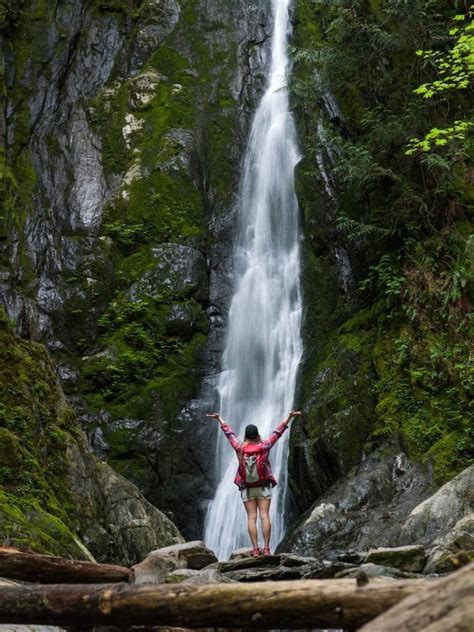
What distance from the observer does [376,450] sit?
1228cm

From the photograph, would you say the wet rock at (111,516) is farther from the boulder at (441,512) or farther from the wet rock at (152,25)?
the wet rock at (152,25)

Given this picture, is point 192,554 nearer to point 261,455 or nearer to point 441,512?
point 261,455

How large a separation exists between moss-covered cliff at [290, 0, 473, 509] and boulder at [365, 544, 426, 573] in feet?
12.9

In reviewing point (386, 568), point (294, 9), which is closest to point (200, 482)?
point (386, 568)

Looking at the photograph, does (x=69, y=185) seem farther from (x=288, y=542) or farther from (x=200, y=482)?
(x=288, y=542)

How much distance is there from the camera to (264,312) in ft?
58.4

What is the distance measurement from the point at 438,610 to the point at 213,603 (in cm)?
122

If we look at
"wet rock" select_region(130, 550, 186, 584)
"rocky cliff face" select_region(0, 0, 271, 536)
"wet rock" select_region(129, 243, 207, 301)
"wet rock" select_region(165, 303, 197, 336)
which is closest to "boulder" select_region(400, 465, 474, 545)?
"wet rock" select_region(130, 550, 186, 584)

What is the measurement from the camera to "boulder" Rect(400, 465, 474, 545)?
8.98 meters

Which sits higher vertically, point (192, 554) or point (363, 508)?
point (363, 508)

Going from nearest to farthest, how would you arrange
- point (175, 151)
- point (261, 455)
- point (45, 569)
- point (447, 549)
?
1. point (45, 569)
2. point (447, 549)
3. point (261, 455)
4. point (175, 151)

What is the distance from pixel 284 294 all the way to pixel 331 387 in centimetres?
424

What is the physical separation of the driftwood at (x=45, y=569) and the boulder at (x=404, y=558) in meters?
3.56

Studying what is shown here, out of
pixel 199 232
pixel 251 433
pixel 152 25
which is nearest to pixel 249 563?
pixel 251 433
